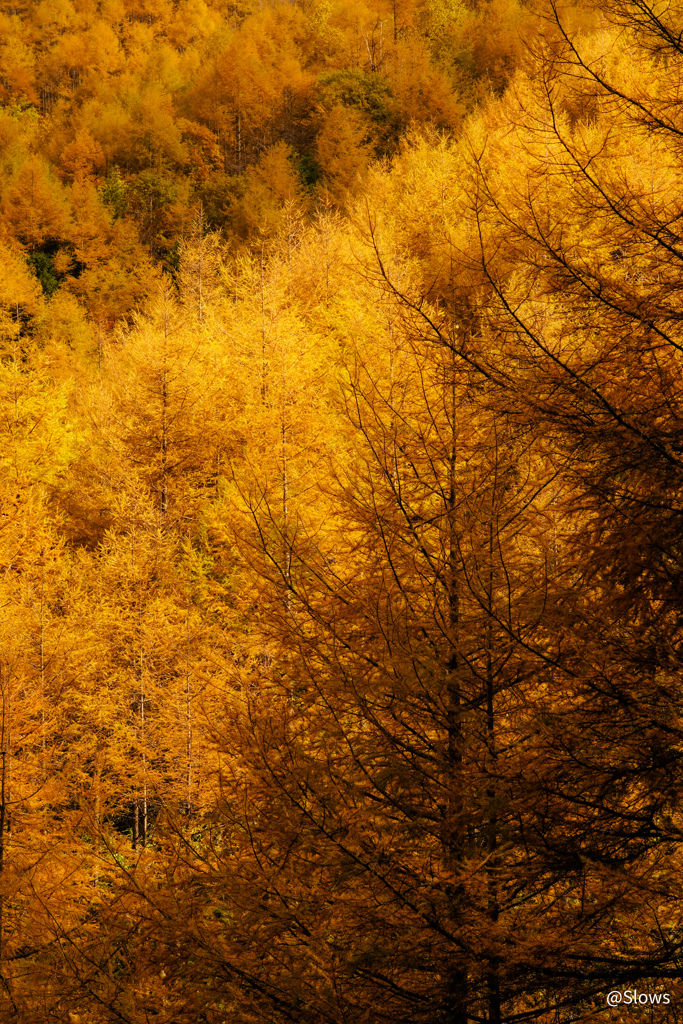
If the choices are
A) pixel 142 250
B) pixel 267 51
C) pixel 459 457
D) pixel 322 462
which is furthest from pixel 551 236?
pixel 267 51

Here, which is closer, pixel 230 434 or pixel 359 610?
pixel 359 610

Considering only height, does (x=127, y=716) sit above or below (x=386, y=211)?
below

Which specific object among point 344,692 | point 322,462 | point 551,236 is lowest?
point 344,692

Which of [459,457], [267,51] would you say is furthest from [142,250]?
[459,457]

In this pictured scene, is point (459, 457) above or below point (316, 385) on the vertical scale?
below

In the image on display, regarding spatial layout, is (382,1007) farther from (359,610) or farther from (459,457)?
(459,457)

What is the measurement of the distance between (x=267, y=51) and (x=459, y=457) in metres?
65.1

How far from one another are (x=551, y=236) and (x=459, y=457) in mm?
1576

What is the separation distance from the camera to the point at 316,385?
19.1m

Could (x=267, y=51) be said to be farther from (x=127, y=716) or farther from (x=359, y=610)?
(x=359, y=610)

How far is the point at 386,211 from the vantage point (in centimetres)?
2538

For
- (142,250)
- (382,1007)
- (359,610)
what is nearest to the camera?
(382,1007)

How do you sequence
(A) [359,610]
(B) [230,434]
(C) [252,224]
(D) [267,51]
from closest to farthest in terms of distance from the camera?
(A) [359,610] < (B) [230,434] < (C) [252,224] < (D) [267,51]

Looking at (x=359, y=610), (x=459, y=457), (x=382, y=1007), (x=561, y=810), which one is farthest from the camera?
(x=459, y=457)
